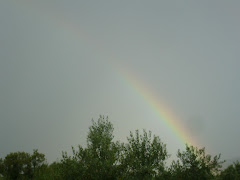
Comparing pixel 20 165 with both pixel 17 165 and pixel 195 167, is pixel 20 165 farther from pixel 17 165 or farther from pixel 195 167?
pixel 195 167

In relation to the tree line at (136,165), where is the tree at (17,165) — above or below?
above

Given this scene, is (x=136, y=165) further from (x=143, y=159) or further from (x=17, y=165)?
(x=17, y=165)

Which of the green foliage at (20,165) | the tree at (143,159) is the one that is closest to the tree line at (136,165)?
the tree at (143,159)

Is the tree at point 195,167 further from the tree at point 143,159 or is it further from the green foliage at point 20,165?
the green foliage at point 20,165

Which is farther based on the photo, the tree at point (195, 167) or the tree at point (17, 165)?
the tree at point (17, 165)

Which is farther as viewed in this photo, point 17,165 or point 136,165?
point 17,165

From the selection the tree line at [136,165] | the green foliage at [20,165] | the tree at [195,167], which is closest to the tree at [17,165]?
the green foliage at [20,165]

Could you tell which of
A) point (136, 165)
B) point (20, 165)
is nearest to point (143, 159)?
point (136, 165)

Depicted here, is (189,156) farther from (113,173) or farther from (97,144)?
(97,144)

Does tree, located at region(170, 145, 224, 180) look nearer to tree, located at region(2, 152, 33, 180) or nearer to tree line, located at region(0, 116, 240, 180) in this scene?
tree line, located at region(0, 116, 240, 180)

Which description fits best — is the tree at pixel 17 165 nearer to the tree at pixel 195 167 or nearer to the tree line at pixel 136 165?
the tree line at pixel 136 165

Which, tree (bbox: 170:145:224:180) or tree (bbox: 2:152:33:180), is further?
tree (bbox: 2:152:33:180)

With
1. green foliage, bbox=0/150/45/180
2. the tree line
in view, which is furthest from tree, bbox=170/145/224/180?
green foliage, bbox=0/150/45/180

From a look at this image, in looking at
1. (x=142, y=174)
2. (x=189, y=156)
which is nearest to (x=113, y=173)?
(x=142, y=174)
